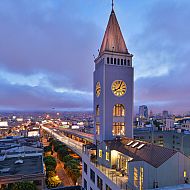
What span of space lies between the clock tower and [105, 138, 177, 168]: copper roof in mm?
2855

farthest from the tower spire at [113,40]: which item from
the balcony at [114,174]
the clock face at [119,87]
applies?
the balcony at [114,174]

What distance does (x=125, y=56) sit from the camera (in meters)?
25.0

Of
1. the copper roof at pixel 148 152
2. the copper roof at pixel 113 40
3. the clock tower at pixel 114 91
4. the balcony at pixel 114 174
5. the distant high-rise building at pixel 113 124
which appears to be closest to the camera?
the copper roof at pixel 148 152

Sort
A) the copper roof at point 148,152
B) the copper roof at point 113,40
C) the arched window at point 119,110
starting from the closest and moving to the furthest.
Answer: the copper roof at point 148,152, the arched window at point 119,110, the copper roof at point 113,40

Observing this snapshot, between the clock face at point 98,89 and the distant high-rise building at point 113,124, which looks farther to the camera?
the clock face at point 98,89

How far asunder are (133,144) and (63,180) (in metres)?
24.9

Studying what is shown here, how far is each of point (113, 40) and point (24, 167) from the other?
25.2 meters

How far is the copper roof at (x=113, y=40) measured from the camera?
82.6 ft

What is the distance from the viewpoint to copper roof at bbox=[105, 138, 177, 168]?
1505 centimetres

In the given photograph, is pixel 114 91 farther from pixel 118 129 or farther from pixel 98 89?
pixel 118 129

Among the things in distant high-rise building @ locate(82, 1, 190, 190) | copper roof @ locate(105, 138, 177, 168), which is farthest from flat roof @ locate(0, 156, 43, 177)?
copper roof @ locate(105, 138, 177, 168)

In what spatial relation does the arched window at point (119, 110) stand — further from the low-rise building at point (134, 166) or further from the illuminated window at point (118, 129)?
the low-rise building at point (134, 166)

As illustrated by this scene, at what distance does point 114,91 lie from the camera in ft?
79.0

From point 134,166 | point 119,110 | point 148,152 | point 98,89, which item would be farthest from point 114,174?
point 98,89
